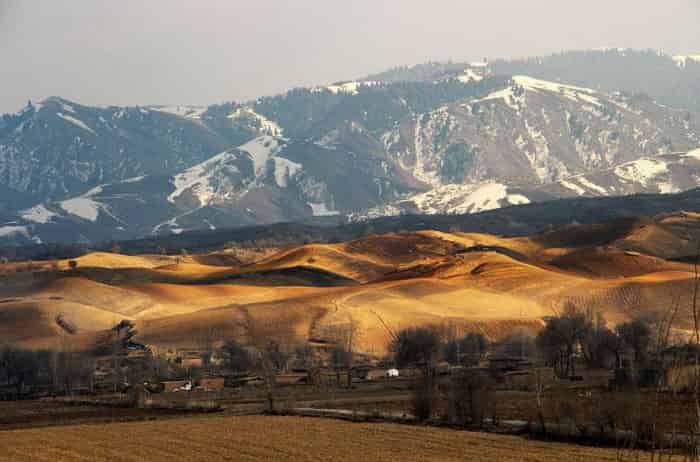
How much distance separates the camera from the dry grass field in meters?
52.5

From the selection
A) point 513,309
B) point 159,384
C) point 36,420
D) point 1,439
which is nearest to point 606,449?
point 1,439

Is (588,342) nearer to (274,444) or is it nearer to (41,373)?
(41,373)

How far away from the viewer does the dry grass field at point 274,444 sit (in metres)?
52.5

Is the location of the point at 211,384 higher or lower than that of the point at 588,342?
lower

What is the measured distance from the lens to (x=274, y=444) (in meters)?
59.2

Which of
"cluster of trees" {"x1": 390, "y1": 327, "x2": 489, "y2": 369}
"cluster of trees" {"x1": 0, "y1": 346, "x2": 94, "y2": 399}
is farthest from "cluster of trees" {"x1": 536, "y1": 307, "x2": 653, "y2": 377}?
"cluster of trees" {"x1": 0, "y1": 346, "x2": 94, "y2": 399}

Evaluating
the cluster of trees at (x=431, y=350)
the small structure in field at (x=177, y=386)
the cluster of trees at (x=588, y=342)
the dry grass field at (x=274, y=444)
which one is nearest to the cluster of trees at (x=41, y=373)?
the small structure in field at (x=177, y=386)

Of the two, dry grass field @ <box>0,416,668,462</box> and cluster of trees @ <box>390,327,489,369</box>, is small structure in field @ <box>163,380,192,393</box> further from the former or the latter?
dry grass field @ <box>0,416,668,462</box>

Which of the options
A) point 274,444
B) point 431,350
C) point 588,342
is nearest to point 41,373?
point 431,350

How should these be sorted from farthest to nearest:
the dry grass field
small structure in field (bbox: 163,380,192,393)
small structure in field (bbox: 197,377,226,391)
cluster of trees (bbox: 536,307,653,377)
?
small structure in field (bbox: 197,377,226,391) < small structure in field (bbox: 163,380,192,393) < cluster of trees (bbox: 536,307,653,377) < the dry grass field

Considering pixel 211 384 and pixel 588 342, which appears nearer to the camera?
pixel 211 384

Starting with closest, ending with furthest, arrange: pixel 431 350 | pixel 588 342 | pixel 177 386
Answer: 1. pixel 177 386
2. pixel 431 350
3. pixel 588 342

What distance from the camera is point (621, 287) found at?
198750 millimetres

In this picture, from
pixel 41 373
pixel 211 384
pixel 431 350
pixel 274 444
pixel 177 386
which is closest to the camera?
pixel 274 444
